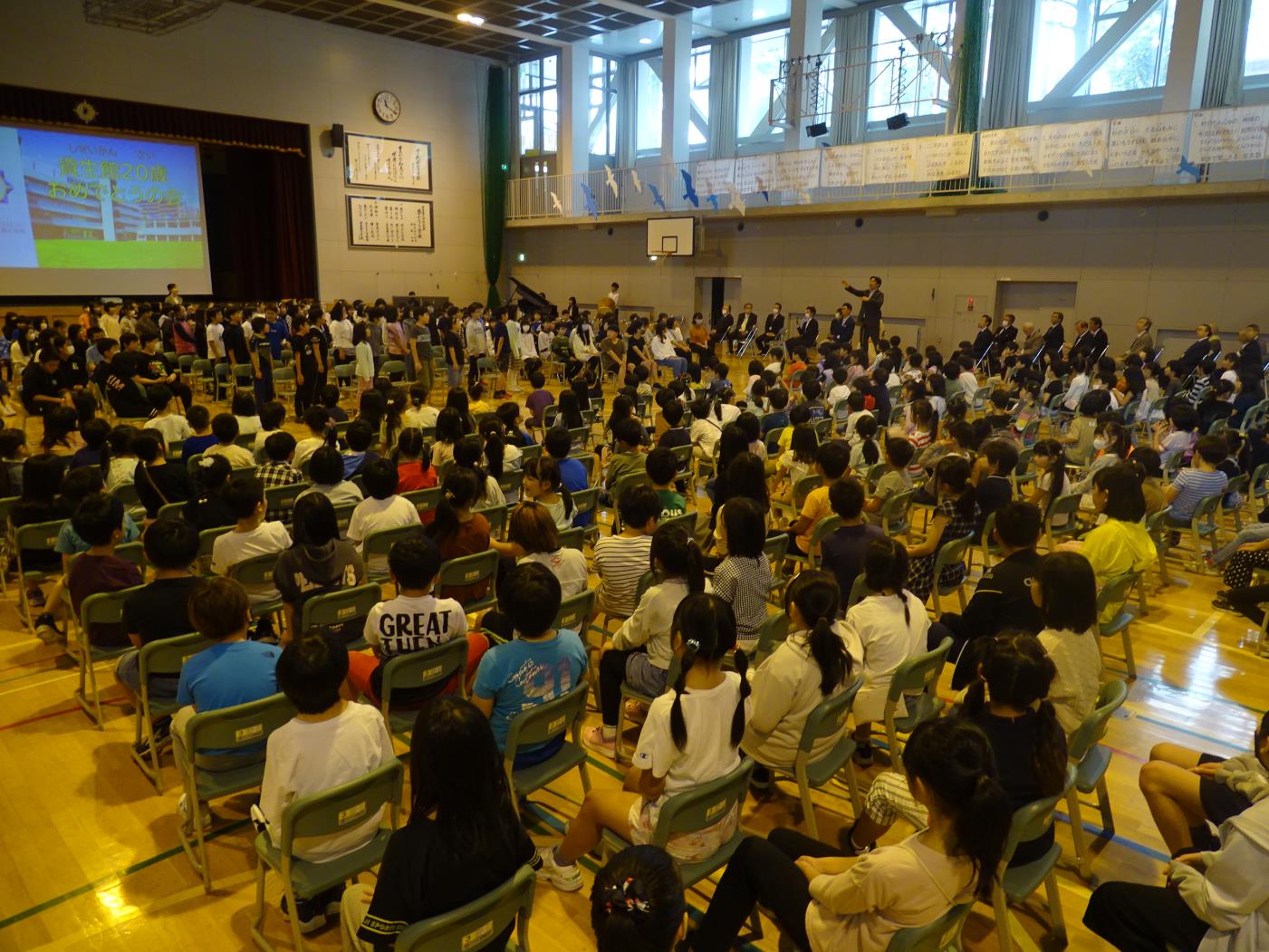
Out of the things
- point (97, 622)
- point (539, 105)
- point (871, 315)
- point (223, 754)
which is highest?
point (539, 105)

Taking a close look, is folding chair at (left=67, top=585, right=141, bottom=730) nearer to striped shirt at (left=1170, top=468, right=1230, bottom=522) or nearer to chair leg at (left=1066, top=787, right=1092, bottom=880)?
chair leg at (left=1066, top=787, right=1092, bottom=880)

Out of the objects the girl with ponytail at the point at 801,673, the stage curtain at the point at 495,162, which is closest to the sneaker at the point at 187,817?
the girl with ponytail at the point at 801,673

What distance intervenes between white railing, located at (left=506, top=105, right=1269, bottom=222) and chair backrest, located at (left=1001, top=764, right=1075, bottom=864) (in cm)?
1420

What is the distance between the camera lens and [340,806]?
2.41 m

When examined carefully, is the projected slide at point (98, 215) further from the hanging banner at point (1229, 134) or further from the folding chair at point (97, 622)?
the hanging banner at point (1229, 134)

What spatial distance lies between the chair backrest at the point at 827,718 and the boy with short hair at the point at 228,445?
4.59 metres

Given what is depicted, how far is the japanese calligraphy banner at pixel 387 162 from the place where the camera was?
852 inches

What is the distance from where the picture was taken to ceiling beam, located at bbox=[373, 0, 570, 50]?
1909 cm

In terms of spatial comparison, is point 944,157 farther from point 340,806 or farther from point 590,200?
point 340,806

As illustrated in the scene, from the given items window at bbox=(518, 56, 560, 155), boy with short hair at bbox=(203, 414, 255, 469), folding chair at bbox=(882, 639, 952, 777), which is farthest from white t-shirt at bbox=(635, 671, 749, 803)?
window at bbox=(518, 56, 560, 155)

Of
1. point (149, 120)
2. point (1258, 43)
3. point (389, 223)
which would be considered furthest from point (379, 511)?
point (389, 223)

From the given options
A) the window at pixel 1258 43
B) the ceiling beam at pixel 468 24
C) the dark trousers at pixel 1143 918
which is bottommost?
the dark trousers at pixel 1143 918

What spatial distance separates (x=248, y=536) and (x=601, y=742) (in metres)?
2.13

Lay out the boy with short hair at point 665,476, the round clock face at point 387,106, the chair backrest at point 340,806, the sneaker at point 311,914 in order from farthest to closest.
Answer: the round clock face at point 387,106
the boy with short hair at point 665,476
the sneaker at point 311,914
the chair backrest at point 340,806
